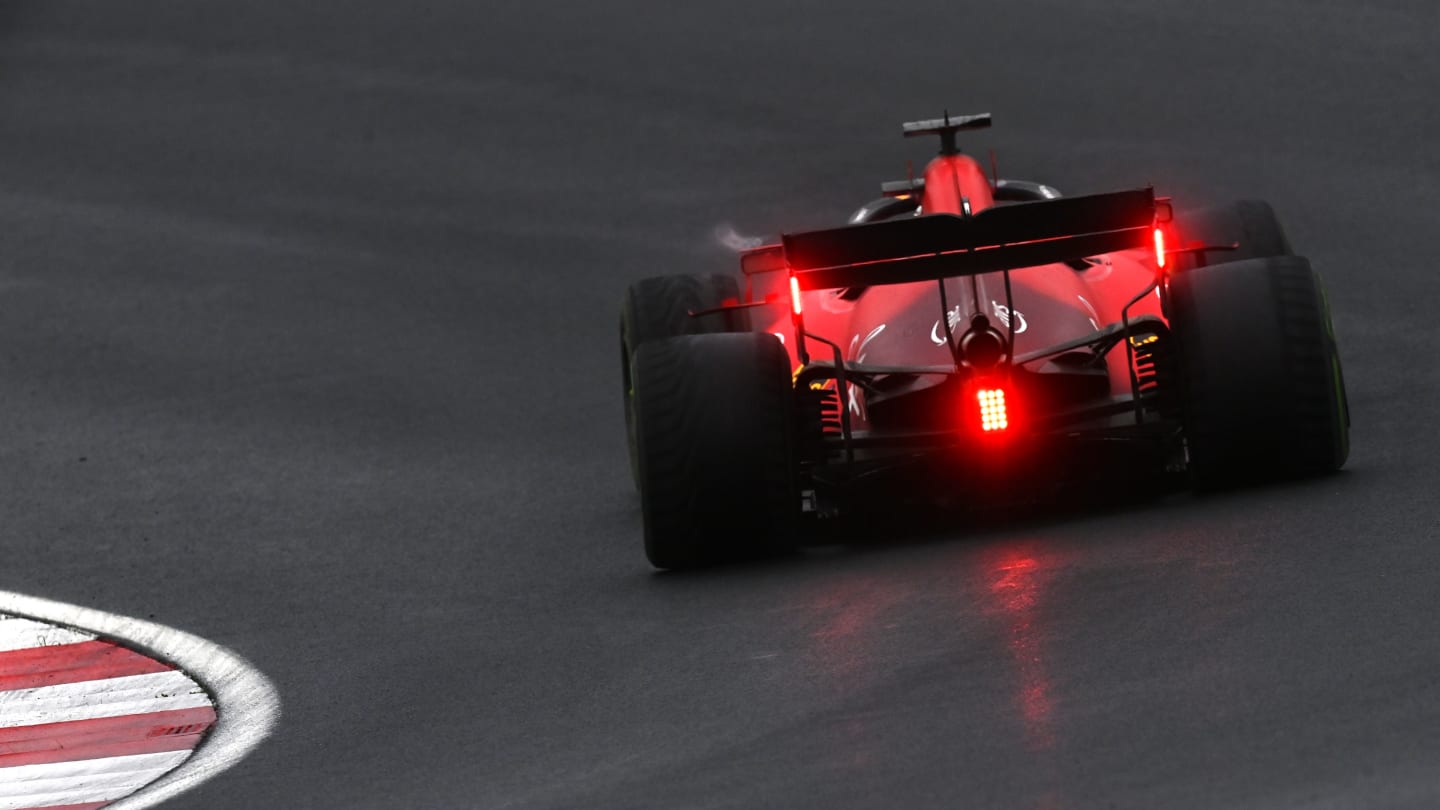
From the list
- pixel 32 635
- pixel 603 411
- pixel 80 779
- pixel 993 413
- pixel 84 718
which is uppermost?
pixel 603 411

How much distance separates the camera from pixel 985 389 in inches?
319

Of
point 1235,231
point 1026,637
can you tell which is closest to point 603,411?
point 1235,231

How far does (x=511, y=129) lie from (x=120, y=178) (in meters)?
3.20

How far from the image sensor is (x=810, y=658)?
6.44m

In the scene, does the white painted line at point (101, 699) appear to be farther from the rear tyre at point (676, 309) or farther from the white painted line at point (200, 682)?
the rear tyre at point (676, 309)

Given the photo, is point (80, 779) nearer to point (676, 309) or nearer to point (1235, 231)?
point (676, 309)

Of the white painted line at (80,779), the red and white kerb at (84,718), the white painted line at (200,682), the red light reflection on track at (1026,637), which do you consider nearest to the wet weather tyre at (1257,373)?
the red light reflection on track at (1026,637)

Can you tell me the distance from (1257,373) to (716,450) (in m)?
1.90

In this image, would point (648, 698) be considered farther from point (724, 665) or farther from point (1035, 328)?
point (1035, 328)

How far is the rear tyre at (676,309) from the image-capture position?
9875mm

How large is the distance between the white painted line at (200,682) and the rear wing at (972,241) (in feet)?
8.03

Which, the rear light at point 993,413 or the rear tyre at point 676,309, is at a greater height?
the rear tyre at point 676,309

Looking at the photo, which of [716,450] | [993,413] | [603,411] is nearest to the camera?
[716,450]

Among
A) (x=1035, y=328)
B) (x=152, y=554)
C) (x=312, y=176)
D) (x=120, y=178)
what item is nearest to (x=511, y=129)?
(x=312, y=176)
